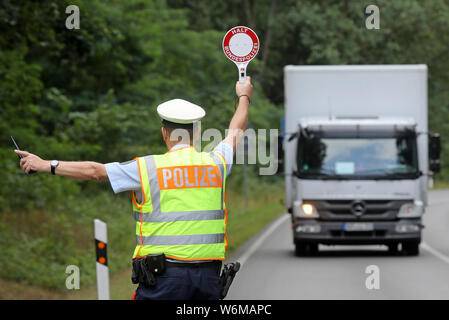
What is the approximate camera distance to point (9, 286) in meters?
13.1

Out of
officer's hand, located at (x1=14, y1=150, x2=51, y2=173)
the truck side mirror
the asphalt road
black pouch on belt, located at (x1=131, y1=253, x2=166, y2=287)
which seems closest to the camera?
officer's hand, located at (x1=14, y1=150, x2=51, y2=173)

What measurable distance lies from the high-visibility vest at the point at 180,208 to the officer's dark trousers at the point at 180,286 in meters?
0.07

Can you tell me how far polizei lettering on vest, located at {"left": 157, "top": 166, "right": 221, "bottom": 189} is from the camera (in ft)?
15.8

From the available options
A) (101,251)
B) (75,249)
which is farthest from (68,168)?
(75,249)

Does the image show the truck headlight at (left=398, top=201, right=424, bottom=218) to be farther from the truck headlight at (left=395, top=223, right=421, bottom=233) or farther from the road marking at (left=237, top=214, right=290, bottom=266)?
the road marking at (left=237, top=214, right=290, bottom=266)

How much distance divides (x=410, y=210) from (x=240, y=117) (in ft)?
40.3

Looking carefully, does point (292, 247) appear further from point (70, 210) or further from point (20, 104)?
point (20, 104)

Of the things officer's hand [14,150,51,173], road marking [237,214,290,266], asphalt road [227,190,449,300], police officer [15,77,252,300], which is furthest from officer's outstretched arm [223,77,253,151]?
road marking [237,214,290,266]

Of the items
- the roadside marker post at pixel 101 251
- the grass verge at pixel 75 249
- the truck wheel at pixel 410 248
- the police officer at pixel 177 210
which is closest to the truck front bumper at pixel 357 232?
the truck wheel at pixel 410 248

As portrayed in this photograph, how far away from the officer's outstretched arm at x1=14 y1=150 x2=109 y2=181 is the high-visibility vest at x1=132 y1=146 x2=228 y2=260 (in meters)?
0.22

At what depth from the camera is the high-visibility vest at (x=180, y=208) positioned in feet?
15.7

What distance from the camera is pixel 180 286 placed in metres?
4.76

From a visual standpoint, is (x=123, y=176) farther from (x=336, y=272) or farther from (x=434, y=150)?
(x=434, y=150)

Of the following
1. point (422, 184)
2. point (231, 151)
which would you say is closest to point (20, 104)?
point (422, 184)
